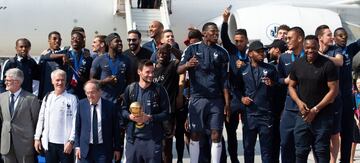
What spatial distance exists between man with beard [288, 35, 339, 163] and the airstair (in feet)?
27.6

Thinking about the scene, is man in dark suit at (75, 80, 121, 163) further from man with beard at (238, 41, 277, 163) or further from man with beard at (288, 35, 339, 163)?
man with beard at (288, 35, 339, 163)

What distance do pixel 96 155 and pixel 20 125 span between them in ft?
3.29

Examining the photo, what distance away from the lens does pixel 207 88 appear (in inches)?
272

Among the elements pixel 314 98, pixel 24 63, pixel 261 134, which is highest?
pixel 24 63

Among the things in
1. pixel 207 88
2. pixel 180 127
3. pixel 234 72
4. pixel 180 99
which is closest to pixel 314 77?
pixel 207 88

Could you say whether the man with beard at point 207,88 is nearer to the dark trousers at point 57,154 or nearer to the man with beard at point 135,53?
the man with beard at point 135,53

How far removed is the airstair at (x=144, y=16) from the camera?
47.8 feet

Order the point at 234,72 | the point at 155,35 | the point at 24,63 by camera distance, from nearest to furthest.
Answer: the point at 234,72 < the point at 24,63 < the point at 155,35

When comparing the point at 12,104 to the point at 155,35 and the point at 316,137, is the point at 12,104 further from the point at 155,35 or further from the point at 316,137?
the point at 316,137

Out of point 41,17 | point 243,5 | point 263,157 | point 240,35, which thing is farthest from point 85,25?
point 263,157

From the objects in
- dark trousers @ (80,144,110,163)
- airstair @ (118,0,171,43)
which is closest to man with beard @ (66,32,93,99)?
dark trousers @ (80,144,110,163)

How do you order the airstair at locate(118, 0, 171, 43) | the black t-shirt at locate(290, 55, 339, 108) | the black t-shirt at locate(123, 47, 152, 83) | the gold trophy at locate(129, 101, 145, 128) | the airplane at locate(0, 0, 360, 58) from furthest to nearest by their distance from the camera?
the airplane at locate(0, 0, 360, 58) → the airstair at locate(118, 0, 171, 43) → the black t-shirt at locate(123, 47, 152, 83) → the black t-shirt at locate(290, 55, 339, 108) → the gold trophy at locate(129, 101, 145, 128)

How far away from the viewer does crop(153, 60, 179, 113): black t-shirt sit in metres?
6.99

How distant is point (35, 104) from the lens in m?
6.49
